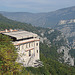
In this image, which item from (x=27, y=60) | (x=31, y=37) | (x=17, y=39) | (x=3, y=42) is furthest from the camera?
(x=31, y=37)

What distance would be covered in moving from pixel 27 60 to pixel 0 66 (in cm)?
2897

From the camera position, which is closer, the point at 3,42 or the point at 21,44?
the point at 3,42

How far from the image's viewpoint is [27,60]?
176 feet

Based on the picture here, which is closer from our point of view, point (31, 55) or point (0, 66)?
point (0, 66)

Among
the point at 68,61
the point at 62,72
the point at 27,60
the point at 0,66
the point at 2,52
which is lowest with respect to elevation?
the point at 68,61

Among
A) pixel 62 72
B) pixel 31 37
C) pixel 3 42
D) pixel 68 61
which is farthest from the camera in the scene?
pixel 68 61

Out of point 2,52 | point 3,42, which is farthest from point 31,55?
point 2,52

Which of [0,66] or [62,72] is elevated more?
[0,66]

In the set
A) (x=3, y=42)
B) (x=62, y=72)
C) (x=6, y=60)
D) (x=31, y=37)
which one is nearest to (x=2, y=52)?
(x=6, y=60)

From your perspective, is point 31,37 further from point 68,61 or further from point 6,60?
point 68,61

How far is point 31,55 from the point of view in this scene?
182ft

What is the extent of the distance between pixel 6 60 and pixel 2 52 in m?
1.64

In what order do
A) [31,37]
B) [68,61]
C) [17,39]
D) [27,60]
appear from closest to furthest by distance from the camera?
[17,39] → [27,60] → [31,37] → [68,61]

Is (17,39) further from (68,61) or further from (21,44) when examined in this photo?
(68,61)
